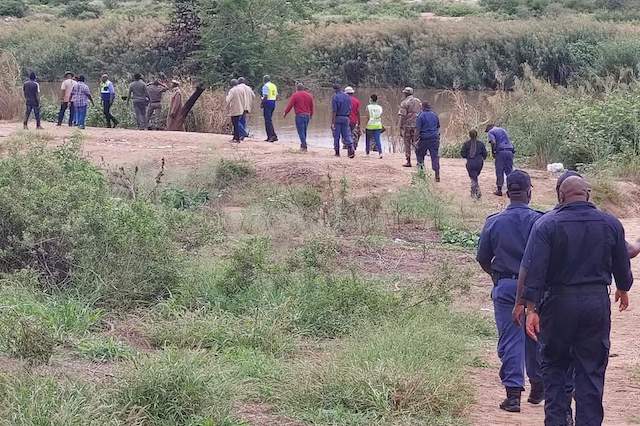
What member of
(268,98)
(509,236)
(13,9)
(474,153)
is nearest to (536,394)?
(509,236)

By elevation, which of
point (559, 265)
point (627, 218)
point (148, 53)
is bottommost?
point (627, 218)

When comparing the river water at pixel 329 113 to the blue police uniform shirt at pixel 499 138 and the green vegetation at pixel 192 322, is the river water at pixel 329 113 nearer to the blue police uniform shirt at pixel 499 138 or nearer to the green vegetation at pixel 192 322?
the blue police uniform shirt at pixel 499 138

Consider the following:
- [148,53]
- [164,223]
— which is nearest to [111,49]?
[148,53]

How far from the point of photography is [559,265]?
6145 mm

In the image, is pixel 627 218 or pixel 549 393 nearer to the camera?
pixel 549 393

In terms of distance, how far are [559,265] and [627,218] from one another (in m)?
12.6

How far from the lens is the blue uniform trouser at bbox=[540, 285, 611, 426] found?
6.06 metres

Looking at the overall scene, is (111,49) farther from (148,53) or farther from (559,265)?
(559,265)

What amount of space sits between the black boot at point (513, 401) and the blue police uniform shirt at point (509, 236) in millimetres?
867

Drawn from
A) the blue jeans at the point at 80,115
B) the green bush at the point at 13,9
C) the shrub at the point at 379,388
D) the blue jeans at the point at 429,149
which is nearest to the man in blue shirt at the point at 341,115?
the blue jeans at the point at 429,149

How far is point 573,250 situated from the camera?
6.10m

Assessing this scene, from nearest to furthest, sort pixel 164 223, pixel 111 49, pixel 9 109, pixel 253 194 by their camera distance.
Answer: pixel 164 223 < pixel 253 194 < pixel 9 109 < pixel 111 49

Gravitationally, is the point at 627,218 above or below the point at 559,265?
below

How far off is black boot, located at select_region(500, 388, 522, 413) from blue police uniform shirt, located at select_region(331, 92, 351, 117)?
41.9 feet
